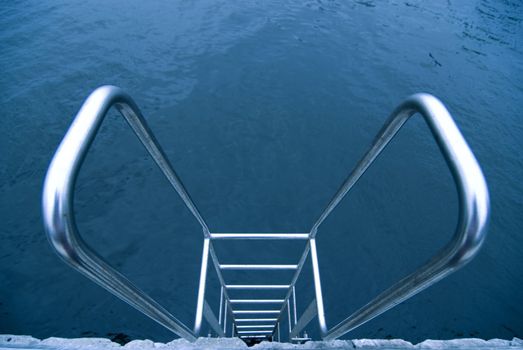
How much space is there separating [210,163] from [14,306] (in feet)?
14.5

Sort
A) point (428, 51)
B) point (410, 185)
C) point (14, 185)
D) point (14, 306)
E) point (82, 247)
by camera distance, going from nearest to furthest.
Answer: point (82, 247) < point (14, 306) < point (14, 185) < point (410, 185) < point (428, 51)

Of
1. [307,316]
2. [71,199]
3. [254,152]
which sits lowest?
[254,152]

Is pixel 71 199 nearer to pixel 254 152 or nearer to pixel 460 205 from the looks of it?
pixel 460 205

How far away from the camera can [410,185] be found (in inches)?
282

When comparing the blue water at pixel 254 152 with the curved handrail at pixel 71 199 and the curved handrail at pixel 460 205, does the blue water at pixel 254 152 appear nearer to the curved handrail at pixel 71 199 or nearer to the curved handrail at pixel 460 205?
the curved handrail at pixel 460 205

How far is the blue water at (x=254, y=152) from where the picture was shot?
5371 millimetres

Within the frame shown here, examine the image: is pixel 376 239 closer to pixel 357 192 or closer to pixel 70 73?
pixel 357 192

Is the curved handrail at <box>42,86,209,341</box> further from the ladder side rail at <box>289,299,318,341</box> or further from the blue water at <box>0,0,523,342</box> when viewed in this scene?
the blue water at <box>0,0,523,342</box>

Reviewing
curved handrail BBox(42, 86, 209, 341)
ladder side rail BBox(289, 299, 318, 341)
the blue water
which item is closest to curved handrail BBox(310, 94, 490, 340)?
curved handrail BBox(42, 86, 209, 341)

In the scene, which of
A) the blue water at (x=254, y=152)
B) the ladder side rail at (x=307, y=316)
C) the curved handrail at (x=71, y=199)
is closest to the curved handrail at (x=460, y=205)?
the curved handrail at (x=71, y=199)

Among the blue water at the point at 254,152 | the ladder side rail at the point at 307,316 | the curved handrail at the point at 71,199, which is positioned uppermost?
the curved handrail at the point at 71,199

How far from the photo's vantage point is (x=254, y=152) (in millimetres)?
7613

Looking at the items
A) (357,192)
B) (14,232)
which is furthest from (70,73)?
(357,192)

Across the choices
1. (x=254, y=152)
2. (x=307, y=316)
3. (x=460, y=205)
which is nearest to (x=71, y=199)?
(x=460, y=205)
